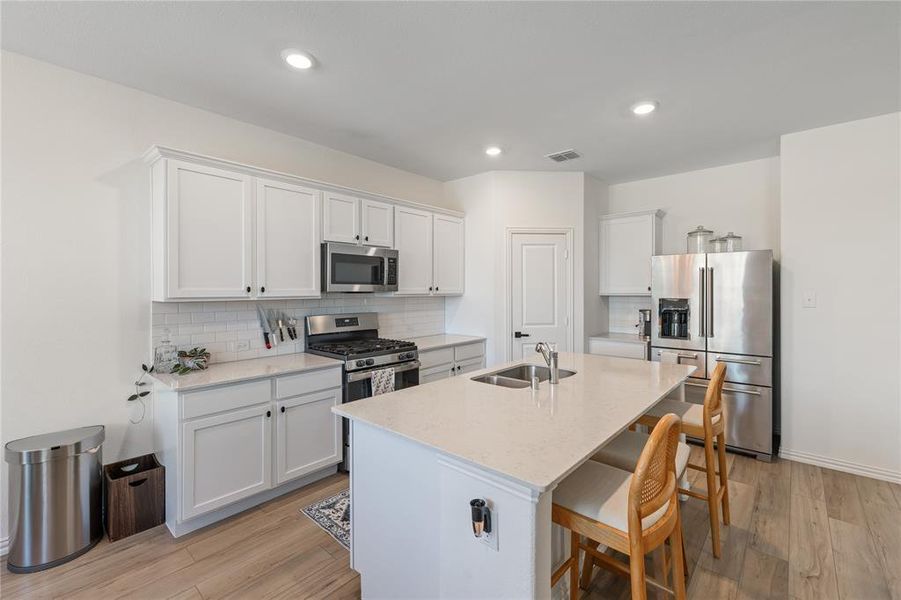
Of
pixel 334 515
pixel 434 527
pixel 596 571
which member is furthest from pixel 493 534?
pixel 334 515

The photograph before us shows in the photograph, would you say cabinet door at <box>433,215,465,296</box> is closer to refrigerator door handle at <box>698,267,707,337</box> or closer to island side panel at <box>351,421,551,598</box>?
refrigerator door handle at <box>698,267,707,337</box>

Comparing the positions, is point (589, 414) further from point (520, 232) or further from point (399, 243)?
point (520, 232)

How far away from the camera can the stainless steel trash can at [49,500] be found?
2078 millimetres

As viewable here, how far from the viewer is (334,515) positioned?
257 cm

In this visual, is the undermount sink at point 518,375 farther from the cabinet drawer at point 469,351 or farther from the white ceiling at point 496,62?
the white ceiling at point 496,62

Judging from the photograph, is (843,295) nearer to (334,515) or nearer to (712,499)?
(712,499)

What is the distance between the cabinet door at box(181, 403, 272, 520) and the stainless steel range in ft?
1.99

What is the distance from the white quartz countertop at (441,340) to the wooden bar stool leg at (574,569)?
2.20 m

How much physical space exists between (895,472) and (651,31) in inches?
140

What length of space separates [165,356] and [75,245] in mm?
819

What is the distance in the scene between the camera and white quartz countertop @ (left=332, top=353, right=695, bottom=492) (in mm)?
1299

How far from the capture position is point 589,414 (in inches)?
68.3

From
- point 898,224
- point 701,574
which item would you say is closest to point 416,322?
point 701,574

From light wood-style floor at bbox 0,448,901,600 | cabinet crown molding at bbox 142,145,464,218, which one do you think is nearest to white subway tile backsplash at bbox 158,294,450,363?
cabinet crown molding at bbox 142,145,464,218
